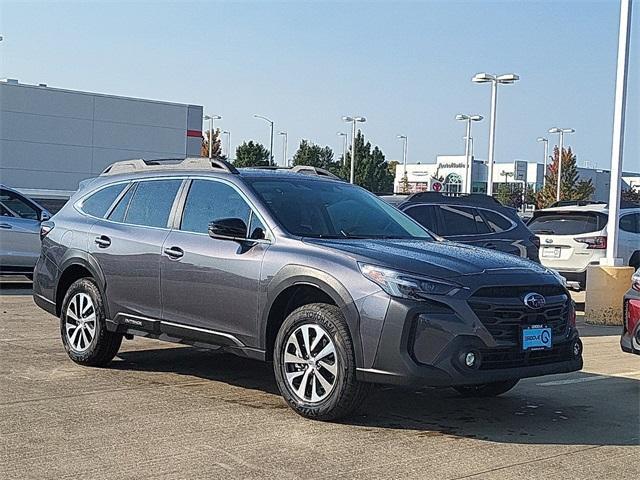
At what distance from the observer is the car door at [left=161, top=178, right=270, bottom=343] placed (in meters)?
6.55

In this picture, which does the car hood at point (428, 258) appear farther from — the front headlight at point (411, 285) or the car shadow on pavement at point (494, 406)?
the car shadow on pavement at point (494, 406)

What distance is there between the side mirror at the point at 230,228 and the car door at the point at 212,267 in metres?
0.06

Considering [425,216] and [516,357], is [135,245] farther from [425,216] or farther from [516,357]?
[425,216]

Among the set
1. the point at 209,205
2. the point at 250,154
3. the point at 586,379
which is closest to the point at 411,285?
the point at 209,205

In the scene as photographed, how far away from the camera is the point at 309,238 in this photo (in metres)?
6.49

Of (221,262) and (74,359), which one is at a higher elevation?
(221,262)

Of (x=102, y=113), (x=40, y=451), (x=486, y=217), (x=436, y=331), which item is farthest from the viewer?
(x=102, y=113)

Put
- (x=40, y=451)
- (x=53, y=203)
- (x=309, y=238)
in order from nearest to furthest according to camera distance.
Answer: (x=40, y=451), (x=309, y=238), (x=53, y=203)

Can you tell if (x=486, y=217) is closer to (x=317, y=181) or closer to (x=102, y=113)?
(x=317, y=181)

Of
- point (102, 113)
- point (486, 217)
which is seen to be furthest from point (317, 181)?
point (102, 113)

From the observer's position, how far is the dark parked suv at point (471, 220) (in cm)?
1134

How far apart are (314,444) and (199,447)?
680 mm

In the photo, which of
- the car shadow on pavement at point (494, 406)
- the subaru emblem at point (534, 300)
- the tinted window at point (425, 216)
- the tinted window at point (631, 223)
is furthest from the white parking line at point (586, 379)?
the tinted window at point (631, 223)

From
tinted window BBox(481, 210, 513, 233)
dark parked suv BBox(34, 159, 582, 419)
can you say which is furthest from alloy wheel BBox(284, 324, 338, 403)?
tinted window BBox(481, 210, 513, 233)
